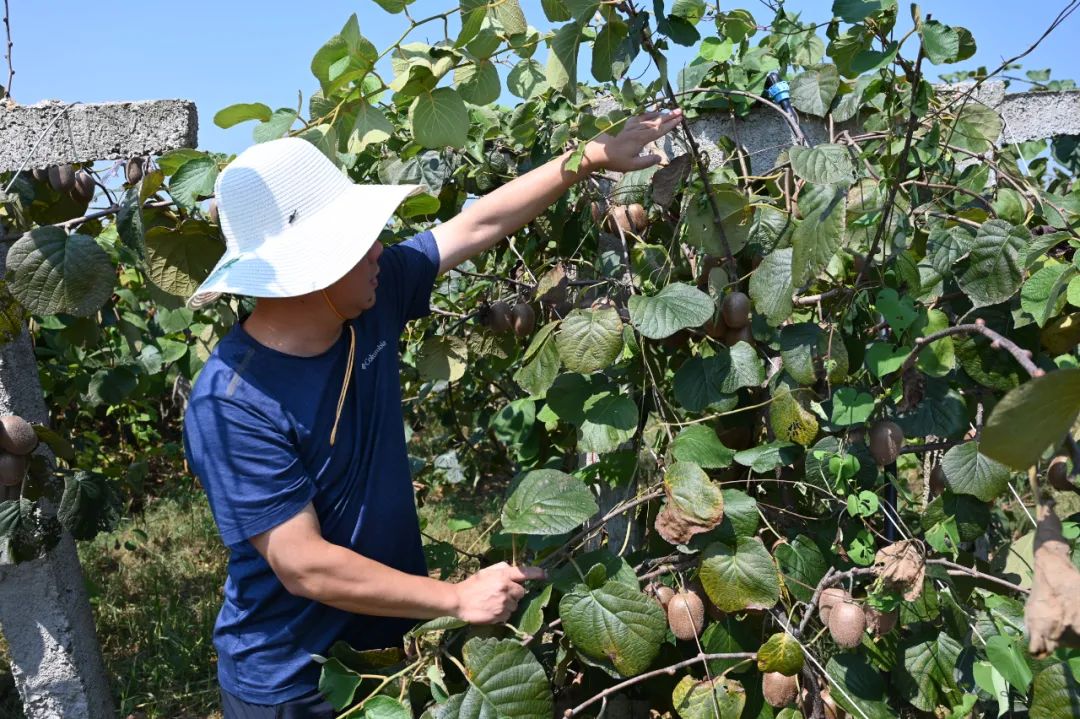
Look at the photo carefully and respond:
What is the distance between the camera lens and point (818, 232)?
4.01 feet

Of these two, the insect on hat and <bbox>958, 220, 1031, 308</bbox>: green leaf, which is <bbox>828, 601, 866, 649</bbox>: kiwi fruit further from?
the insect on hat

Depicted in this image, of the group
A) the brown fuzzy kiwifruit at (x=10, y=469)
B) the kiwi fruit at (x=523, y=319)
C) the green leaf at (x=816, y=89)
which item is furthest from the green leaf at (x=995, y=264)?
the brown fuzzy kiwifruit at (x=10, y=469)

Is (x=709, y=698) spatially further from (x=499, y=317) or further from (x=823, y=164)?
(x=499, y=317)

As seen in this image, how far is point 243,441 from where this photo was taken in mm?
1279

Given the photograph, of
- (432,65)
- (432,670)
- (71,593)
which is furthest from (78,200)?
(432,670)

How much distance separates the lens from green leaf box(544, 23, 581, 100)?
133 cm

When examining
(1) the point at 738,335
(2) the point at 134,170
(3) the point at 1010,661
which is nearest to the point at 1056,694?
(3) the point at 1010,661

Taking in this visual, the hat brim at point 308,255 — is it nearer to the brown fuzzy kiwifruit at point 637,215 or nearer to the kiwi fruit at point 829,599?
the brown fuzzy kiwifruit at point 637,215

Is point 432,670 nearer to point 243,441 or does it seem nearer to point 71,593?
point 243,441

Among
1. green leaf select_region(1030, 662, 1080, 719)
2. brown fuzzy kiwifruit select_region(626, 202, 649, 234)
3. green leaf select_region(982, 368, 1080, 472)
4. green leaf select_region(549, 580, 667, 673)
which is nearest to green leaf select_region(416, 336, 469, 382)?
brown fuzzy kiwifruit select_region(626, 202, 649, 234)

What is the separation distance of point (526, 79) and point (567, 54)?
0.38 m

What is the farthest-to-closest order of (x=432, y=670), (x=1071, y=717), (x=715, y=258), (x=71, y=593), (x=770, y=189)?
(x=71, y=593) < (x=770, y=189) < (x=715, y=258) < (x=432, y=670) < (x=1071, y=717)

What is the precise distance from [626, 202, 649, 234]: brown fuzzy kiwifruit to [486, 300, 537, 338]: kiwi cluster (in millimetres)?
322

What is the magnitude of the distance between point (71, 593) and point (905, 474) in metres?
3.21
